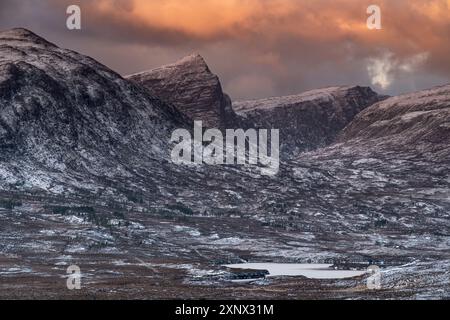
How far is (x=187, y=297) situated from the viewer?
113875 millimetres

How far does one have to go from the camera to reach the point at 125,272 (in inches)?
6718

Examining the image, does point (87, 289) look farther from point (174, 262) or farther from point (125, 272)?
point (174, 262)

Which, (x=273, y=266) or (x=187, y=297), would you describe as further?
(x=273, y=266)

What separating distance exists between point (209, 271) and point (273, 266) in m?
31.5
